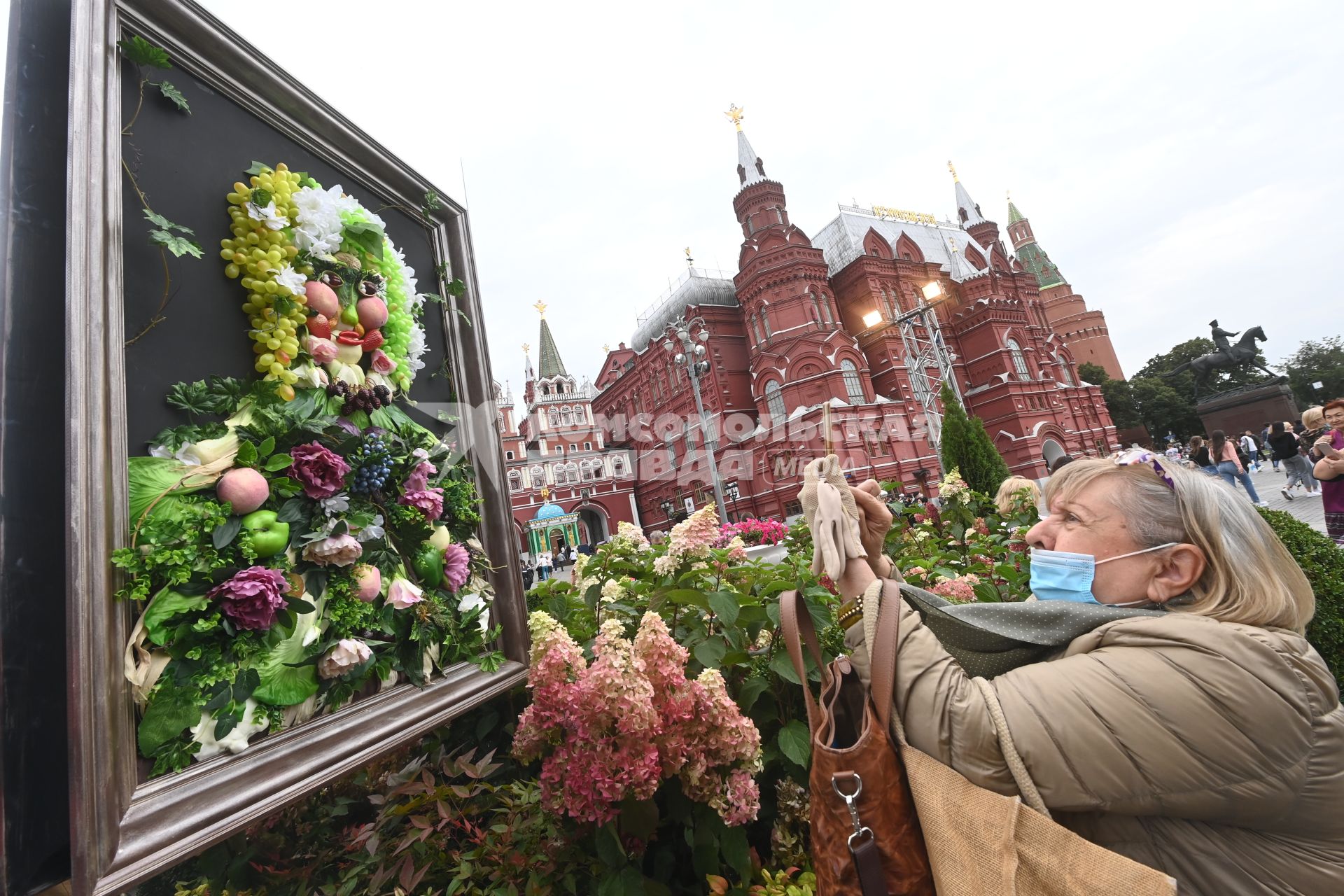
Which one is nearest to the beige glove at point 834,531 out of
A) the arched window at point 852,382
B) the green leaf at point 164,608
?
the green leaf at point 164,608

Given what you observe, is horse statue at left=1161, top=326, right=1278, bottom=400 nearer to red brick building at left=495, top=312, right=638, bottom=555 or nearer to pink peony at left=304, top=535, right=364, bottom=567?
red brick building at left=495, top=312, right=638, bottom=555

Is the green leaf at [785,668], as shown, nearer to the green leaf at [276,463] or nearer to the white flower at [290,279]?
the green leaf at [276,463]

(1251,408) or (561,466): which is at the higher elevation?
(561,466)

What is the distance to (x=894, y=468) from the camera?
2494cm

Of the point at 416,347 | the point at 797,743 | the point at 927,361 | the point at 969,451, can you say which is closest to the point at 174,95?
the point at 416,347

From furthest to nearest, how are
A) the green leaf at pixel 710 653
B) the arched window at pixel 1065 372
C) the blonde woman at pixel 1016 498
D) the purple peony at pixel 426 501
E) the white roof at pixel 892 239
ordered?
the arched window at pixel 1065 372 < the white roof at pixel 892 239 < the blonde woman at pixel 1016 498 < the green leaf at pixel 710 653 < the purple peony at pixel 426 501

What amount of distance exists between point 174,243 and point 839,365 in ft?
84.8

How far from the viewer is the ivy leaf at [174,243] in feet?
3.51

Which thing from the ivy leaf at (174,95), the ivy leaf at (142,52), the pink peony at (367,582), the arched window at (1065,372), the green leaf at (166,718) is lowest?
the green leaf at (166,718)

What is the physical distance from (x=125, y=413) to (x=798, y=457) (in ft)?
79.3

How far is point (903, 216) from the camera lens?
35.9 meters

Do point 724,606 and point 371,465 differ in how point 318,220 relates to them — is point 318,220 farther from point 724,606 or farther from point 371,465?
point 724,606

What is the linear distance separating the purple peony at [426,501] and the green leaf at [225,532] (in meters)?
0.42

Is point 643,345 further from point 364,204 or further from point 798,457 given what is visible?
point 364,204
